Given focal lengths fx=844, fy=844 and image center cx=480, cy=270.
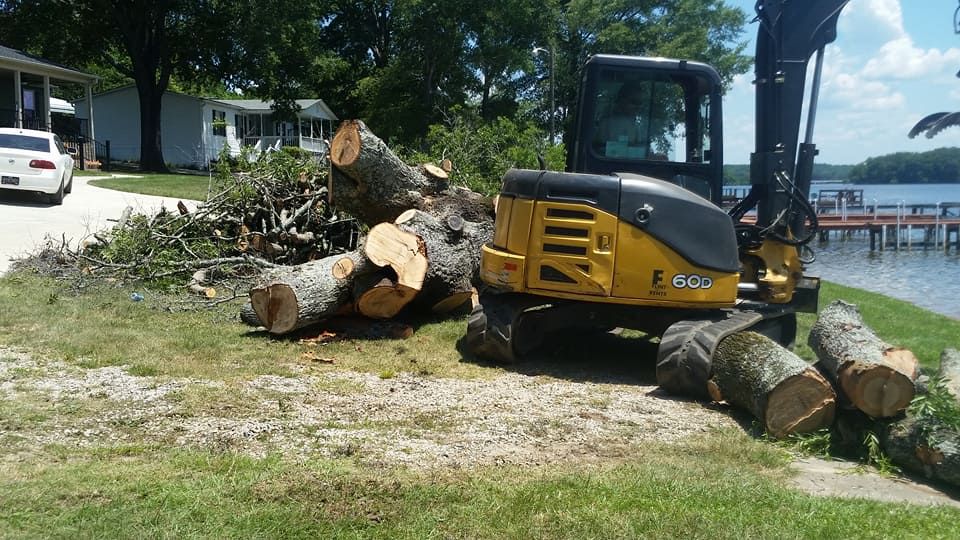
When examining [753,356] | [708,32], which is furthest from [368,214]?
[708,32]

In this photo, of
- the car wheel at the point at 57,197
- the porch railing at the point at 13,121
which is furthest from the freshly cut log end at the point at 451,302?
the porch railing at the point at 13,121

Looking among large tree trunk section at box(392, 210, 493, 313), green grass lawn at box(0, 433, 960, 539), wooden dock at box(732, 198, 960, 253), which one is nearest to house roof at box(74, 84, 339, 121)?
wooden dock at box(732, 198, 960, 253)

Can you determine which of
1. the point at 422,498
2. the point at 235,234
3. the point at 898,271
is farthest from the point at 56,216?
the point at 898,271

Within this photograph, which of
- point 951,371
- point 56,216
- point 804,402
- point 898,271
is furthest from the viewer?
point 898,271

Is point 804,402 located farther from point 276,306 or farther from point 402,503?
point 276,306

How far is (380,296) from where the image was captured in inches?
349

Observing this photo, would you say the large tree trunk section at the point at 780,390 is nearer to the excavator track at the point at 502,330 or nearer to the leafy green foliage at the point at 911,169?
the excavator track at the point at 502,330

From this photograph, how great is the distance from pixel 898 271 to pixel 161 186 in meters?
24.8

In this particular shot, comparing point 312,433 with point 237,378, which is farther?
point 237,378

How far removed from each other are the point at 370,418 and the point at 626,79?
12.9 feet

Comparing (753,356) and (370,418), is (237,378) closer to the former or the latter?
(370,418)

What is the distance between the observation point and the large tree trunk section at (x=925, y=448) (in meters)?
5.14

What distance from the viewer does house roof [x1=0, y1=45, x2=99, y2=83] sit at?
93.0ft

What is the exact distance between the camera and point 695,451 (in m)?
5.51
